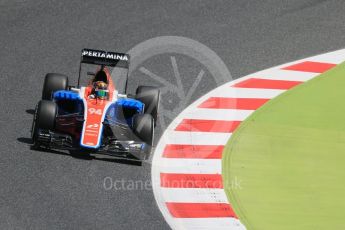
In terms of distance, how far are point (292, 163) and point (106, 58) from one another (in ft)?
11.4

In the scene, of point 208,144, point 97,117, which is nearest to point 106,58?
point 97,117

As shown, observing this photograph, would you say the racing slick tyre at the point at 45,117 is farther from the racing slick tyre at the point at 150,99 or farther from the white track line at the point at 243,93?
the white track line at the point at 243,93

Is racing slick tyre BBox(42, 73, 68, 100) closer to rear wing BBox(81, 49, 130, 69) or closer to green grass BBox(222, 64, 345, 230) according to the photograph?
rear wing BBox(81, 49, 130, 69)

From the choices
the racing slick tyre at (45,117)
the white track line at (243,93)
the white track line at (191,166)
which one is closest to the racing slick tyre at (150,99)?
the white track line at (191,166)

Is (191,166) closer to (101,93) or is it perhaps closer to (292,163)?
(292,163)

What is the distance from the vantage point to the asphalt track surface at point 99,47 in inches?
457

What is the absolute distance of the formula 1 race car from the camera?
41.0 ft

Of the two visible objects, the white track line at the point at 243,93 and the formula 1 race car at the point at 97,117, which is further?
the white track line at the point at 243,93

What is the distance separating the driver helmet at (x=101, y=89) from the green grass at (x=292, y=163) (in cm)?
218

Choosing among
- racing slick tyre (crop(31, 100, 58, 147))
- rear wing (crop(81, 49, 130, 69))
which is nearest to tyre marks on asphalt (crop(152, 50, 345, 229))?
rear wing (crop(81, 49, 130, 69))

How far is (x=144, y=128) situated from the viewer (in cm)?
1270

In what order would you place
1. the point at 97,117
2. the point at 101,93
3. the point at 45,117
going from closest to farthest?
the point at 45,117, the point at 97,117, the point at 101,93

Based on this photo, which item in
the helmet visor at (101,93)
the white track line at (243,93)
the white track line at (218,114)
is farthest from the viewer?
the white track line at (243,93)

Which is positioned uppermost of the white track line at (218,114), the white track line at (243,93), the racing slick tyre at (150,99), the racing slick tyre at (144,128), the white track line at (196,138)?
the white track line at (243,93)
